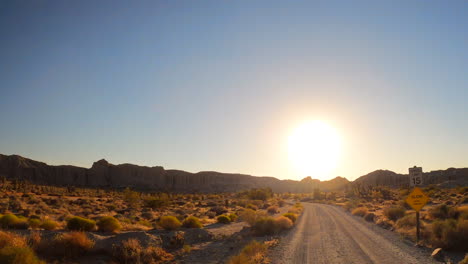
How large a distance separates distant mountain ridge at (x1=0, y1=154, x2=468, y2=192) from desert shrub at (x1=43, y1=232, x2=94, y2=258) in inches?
4355

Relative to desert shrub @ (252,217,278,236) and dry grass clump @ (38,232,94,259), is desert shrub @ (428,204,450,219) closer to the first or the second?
desert shrub @ (252,217,278,236)

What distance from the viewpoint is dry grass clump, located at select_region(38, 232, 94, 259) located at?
44.3 ft

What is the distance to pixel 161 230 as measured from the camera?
22.1m

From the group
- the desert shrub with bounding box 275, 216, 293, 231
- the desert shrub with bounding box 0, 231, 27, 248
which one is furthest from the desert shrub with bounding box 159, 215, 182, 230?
the desert shrub with bounding box 0, 231, 27, 248

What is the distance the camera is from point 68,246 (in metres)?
13.8

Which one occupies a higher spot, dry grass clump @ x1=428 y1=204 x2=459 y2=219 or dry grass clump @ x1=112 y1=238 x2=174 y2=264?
dry grass clump @ x1=428 y1=204 x2=459 y2=219

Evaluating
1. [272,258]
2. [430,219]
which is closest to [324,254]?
[272,258]

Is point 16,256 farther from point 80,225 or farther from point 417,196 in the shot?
point 417,196

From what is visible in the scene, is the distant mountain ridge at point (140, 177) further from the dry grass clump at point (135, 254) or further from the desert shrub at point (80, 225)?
the dry grass clump at point (135, 254)

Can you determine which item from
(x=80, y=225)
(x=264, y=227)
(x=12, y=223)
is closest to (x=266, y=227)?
(x=264, y=227)

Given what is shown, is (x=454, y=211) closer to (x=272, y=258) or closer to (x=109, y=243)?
(x=272, y=258)

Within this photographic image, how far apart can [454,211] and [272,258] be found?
18.8 meters

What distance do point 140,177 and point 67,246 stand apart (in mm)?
130178

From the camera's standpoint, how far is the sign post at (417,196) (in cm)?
1806
